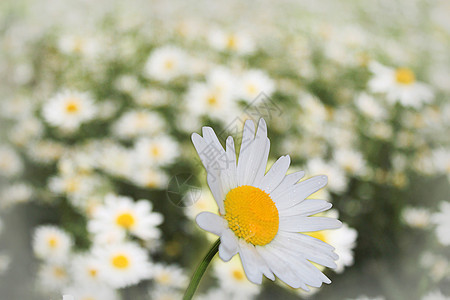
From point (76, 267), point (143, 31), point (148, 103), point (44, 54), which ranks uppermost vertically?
point (143, 31)

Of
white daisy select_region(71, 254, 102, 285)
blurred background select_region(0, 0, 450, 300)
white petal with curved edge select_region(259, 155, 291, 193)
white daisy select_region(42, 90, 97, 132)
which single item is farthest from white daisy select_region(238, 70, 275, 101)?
white petal with curved edge select_region(259, 155, 291, 193)

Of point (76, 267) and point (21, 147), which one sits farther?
point (21, 147)

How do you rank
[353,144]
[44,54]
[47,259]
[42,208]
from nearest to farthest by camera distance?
[47,259]
[42,208]
[353,144]
[44,54]

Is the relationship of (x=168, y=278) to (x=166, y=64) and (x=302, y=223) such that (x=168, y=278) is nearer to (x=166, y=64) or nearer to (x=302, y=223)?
(x=302, y=223)

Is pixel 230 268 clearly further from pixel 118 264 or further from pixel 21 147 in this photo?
pixel 21 147

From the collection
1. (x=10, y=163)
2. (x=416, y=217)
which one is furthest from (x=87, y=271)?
(x=416, y=217)

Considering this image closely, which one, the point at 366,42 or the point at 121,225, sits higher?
the point at 366,42

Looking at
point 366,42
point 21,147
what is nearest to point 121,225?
point 21,147

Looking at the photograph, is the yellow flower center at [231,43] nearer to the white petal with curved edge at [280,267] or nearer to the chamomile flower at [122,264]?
the chamomile flower at [122,264]

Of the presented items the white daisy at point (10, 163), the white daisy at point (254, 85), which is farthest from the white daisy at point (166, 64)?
the white daisy at point (10, 163)
